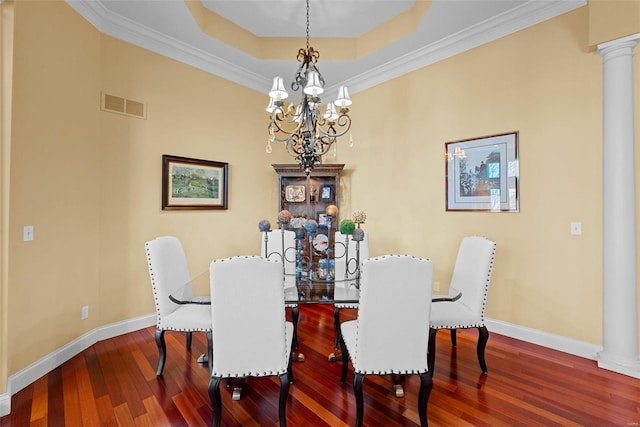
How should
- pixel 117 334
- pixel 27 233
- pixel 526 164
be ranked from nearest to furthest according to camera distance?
1. pixel 27 233
2. pixel 526 164
3. pixel 117 334

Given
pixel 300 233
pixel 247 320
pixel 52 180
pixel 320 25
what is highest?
pixel 320 25

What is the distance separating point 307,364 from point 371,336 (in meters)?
1.05

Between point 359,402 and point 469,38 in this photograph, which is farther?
point 469,38

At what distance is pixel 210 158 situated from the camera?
3.65 m

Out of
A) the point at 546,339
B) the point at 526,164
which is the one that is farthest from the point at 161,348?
the point at 526,164

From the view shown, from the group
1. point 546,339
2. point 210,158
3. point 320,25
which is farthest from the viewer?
point 210,158

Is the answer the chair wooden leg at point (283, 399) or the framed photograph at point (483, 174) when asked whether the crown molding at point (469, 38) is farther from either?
the chair wooden leg at point (283, 399)

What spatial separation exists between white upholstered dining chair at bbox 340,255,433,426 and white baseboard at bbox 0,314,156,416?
2.27m

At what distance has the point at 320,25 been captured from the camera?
3.33 meters

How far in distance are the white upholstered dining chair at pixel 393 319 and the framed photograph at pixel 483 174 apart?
1868mm

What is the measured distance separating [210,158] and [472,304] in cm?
331

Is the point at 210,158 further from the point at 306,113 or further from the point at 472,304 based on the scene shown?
the point at 472,304

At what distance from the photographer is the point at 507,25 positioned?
2842 mm

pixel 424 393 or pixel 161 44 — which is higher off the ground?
pixel 161 44
